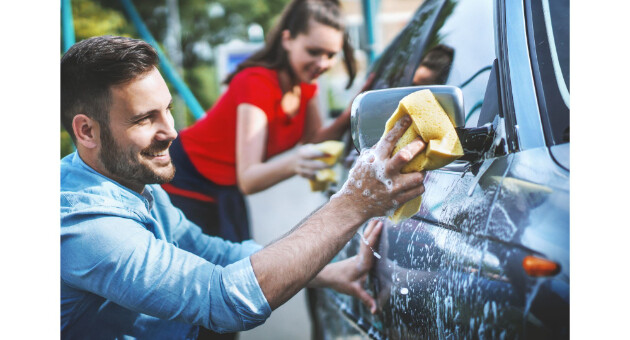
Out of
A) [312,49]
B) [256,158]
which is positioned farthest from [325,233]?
[312,49]

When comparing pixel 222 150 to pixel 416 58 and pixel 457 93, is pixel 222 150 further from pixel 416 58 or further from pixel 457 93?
pixel 457 93

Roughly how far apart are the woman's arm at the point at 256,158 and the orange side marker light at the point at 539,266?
1.36 metres

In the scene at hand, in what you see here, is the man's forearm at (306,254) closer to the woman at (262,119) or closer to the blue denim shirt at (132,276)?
the blue denim shirt at (132,276)

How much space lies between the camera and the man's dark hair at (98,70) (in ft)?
4.73

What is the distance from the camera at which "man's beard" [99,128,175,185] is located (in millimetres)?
1490

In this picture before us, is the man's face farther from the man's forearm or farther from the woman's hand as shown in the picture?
the woman's hand

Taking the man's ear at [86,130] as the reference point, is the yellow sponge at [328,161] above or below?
below

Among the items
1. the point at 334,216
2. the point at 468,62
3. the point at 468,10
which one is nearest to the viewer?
the point at 334,216

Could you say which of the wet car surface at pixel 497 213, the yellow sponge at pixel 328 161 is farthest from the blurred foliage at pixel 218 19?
the wet car surface at pixel 497 213

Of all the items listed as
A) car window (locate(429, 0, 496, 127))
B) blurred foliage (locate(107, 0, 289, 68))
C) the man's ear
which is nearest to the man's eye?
the man's ear
